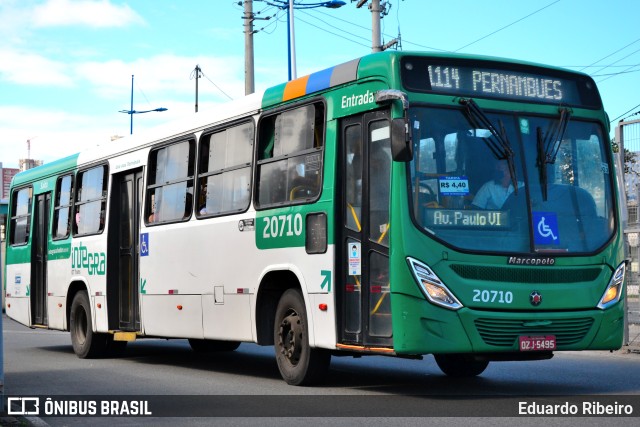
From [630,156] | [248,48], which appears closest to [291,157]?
[630,156]

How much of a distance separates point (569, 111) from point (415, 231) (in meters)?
2.28

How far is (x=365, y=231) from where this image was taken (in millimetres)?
10695

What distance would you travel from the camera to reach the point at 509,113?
10.7 m

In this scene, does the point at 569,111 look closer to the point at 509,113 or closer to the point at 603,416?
the point at 509,113

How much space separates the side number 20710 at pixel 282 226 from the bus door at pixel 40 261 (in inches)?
320

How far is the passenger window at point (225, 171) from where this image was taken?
13.0m

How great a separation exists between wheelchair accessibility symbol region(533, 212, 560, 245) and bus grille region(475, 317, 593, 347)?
2.54 ft

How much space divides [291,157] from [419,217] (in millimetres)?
2380

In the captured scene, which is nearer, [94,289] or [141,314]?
[141,314]

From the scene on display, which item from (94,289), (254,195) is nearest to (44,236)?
(94,289)

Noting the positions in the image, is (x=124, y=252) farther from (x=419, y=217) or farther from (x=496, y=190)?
(x=496, y=190)

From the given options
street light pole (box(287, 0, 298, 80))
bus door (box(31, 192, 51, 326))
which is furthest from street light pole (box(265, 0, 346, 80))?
bus door (box(31, 192, 51, 326))

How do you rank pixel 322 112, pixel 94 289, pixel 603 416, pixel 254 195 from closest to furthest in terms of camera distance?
pixel 603 416 → pixel 322 112 → pixel 254 195 → pixel 94 289

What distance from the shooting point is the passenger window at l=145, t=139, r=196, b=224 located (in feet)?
47.5
